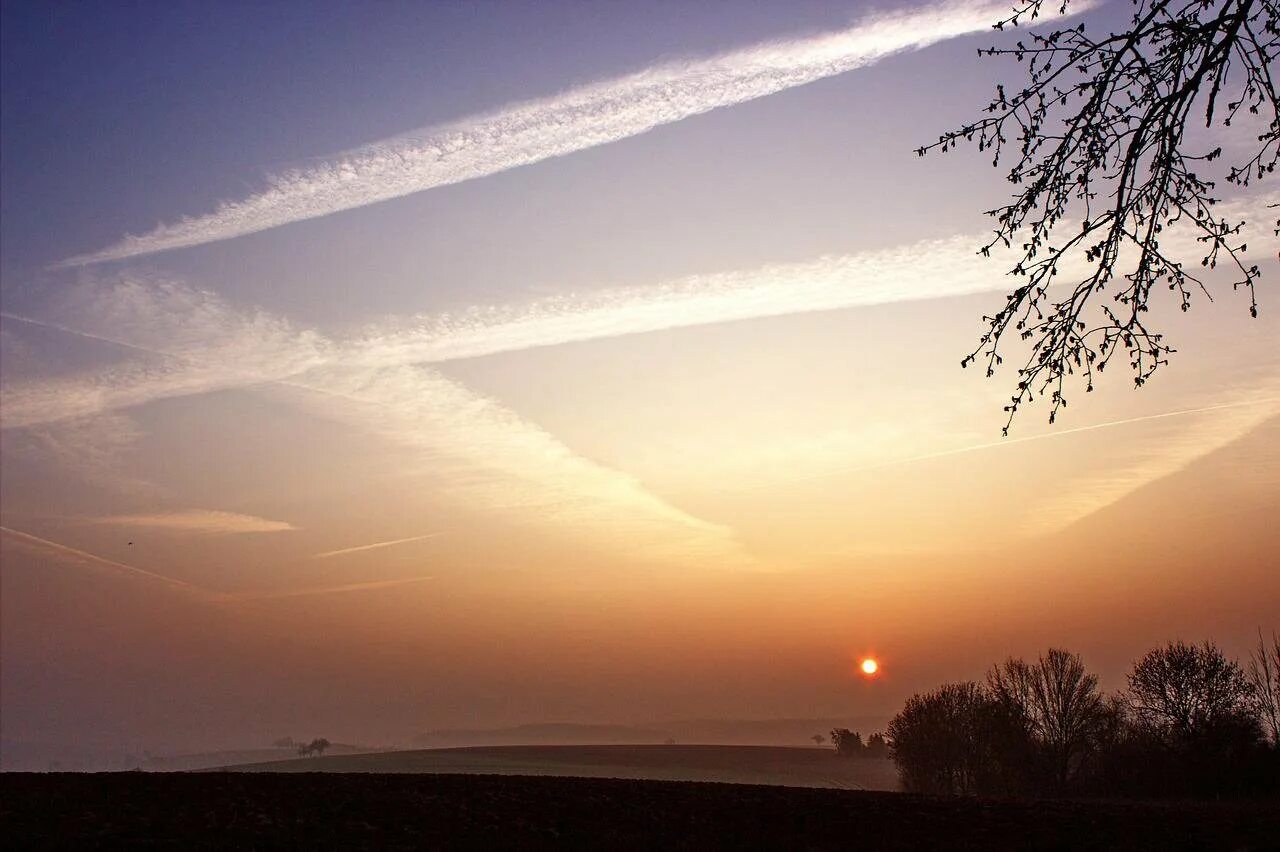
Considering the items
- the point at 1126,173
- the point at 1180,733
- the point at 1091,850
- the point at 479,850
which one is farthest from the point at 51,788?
the point at 1180,733

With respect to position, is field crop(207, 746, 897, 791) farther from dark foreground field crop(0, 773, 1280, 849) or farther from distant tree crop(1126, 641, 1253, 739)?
dark foreground field crop(0, 773, 1280, 849)

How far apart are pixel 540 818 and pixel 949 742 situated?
133 feet

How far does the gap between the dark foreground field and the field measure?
62780 millimetres

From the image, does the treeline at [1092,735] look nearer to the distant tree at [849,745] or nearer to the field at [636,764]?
the field at [636,764]

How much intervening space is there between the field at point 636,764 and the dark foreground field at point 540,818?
206 feet

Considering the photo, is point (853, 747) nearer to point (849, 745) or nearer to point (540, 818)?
point (849, 745)

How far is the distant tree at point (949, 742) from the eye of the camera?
50.1 m

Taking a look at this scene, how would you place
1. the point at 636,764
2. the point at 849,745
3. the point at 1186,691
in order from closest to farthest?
1. the point at 1186,691
2. the point at 636,764
3. the point at 849,745

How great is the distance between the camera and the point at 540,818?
19.6 meters

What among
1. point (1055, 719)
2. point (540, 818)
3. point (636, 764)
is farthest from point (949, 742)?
point (636, 764)

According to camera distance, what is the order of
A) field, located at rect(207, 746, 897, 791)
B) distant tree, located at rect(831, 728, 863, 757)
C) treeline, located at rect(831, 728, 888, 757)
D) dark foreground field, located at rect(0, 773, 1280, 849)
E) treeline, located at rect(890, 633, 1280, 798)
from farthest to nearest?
distant tree, located at rect(831, 728, 863, 757)
treeline, located at rect(831, 728, 888, 757)
field, located at rect(207, 746, 897, 791)
treeline, located at rect(890, 633, 1280, 798)
dark foreground field, located at rect(0, 773, 1280, 849)

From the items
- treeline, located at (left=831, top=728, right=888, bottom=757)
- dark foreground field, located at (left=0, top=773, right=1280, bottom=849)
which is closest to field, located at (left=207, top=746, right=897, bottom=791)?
treeline, located at (left=831, top=728, right=888, bottom=757)

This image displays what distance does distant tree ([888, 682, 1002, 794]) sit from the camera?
5012 centimetres

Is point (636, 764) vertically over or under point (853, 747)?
under
